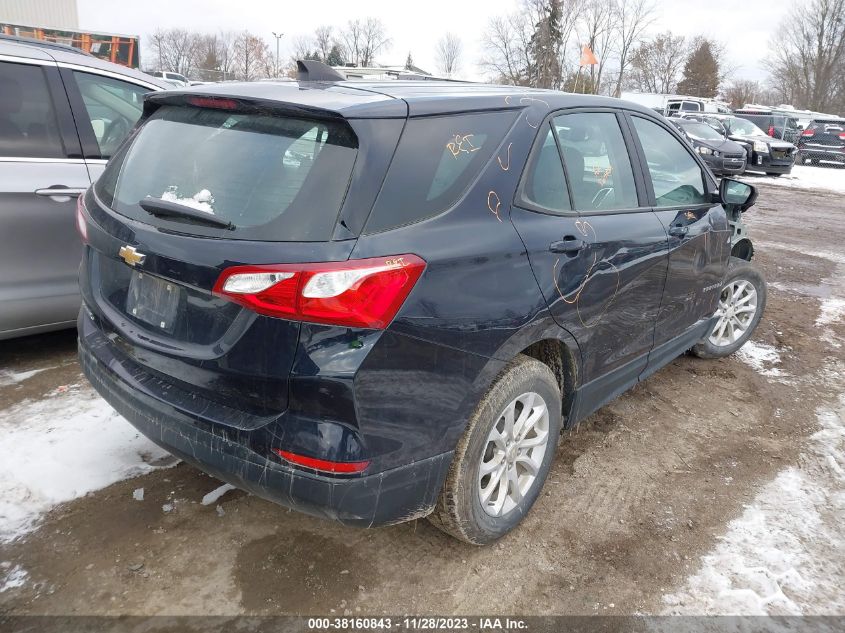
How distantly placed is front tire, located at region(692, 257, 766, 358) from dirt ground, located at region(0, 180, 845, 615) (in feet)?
3.17

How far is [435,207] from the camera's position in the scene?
7.07ft

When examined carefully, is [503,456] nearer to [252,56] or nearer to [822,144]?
[822,144]

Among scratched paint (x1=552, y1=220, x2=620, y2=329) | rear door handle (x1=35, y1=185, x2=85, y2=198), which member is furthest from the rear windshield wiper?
rear door handle (x1=35, y1=185, x2=85, y2=198)

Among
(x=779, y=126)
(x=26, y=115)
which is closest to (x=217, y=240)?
(x=26, y=115)

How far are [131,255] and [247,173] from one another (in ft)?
1.70

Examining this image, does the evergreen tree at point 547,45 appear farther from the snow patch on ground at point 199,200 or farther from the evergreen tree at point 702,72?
the snow patch on ground at point 199,200

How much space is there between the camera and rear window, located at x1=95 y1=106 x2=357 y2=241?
196 cm

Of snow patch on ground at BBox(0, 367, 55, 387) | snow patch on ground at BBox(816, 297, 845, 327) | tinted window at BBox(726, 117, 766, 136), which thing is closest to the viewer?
snow patch on ground at BBox(0, 367, 55, 387)

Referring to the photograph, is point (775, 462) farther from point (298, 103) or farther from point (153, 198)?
point (153, 198)

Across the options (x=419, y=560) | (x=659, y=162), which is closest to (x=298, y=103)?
(x=419, y=560)

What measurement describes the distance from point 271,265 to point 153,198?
2.30 feet

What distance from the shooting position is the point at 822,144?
79.4ft

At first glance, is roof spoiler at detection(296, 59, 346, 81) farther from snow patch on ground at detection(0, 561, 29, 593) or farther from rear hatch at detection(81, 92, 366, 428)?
snow patch on ground at detection(0, 561, 29, 593)

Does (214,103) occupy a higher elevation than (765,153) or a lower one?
higher
